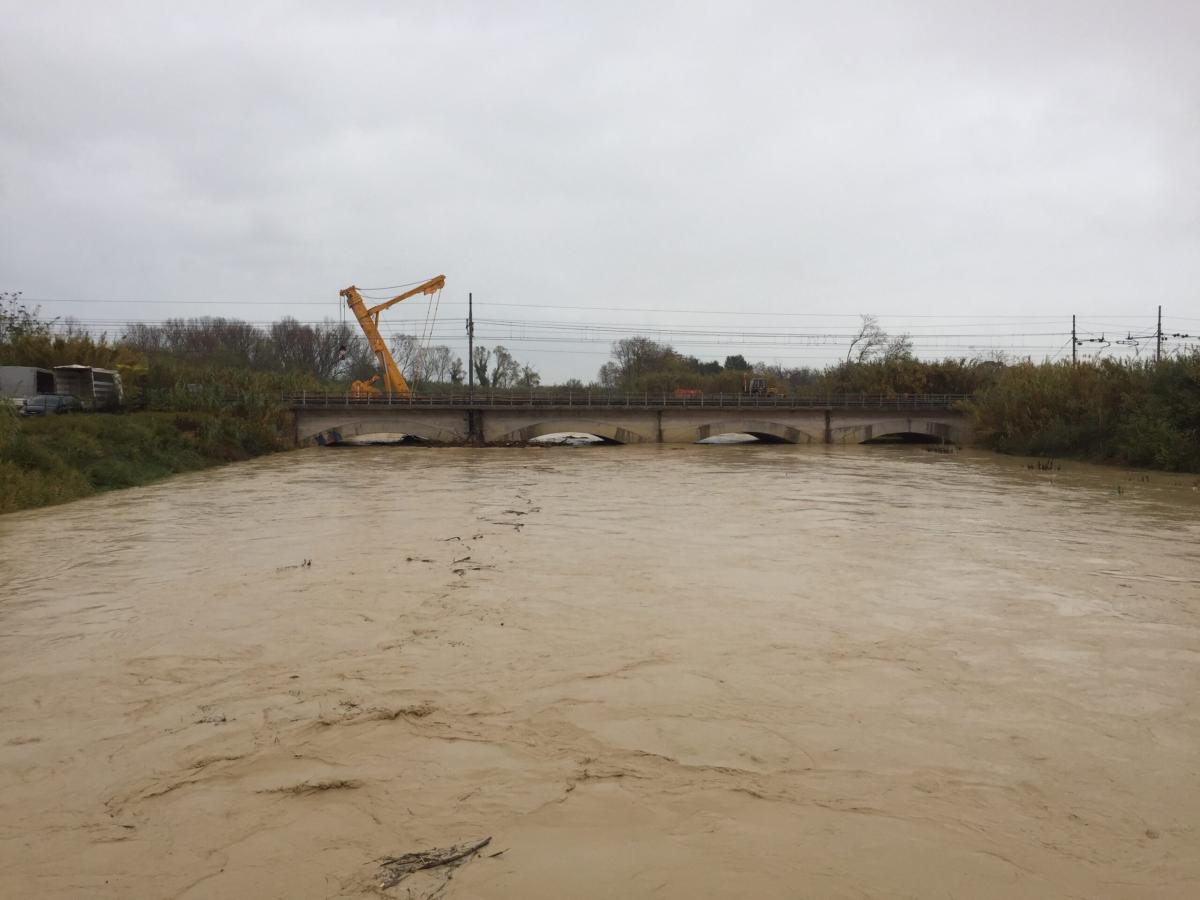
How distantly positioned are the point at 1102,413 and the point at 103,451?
3808 cm

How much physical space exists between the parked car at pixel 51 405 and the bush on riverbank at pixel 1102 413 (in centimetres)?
4078

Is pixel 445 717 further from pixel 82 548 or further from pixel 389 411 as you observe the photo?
pixel 389 411

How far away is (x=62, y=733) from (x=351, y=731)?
6.58ft

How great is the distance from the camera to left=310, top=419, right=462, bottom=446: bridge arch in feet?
151

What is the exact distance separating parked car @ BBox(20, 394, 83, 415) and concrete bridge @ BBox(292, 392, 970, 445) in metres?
13.4

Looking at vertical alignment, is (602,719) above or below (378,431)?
below

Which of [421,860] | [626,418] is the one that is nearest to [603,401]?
[626,418]

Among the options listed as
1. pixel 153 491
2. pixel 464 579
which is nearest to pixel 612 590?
pixel 464 579

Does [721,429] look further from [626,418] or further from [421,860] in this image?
[421,860]

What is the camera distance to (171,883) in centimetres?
371

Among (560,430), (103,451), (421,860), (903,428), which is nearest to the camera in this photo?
(421,860)

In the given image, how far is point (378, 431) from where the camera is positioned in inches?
A: 1844

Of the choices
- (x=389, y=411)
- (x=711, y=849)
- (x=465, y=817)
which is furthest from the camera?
(x=389, y=411)

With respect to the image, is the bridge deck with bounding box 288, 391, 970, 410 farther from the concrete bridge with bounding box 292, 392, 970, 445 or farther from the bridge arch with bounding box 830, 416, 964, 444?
the bridge arch with bounding box 830, 416, 964, 444
